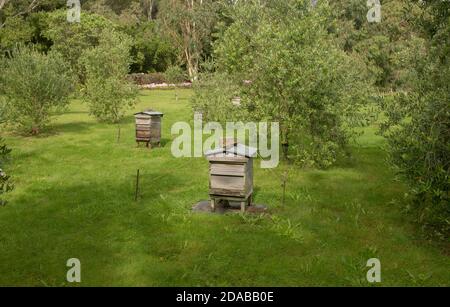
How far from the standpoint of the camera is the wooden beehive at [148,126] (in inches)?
782

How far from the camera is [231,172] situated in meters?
11.5

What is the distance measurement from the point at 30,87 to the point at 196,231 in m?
14.9

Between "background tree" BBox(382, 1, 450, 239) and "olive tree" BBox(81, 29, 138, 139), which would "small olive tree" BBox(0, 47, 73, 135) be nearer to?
"olive tree" BBox(81, 29, 138, 139)

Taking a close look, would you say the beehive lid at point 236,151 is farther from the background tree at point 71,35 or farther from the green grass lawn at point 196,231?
the background tree at point 71,35

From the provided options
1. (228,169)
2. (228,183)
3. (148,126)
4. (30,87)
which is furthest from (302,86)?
(30,87)

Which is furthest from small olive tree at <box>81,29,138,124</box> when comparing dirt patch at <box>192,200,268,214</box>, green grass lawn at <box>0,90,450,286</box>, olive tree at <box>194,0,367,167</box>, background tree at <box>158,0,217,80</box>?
background tree at <box>158,0,217,80</box>

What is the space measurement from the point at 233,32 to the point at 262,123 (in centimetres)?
445

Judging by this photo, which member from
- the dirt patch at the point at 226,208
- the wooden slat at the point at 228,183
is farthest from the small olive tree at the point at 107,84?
the wooden slat at the point at 228,183

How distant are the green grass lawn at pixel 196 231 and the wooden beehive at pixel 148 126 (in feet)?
9.72

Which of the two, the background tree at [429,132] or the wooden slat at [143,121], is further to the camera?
the wooden slat at [143,121]

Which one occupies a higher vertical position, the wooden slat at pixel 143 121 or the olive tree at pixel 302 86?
the olive tree at pixel 302 86

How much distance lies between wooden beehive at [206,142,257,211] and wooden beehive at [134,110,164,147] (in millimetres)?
8875

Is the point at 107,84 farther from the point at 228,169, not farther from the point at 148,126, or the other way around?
the point at 228,169

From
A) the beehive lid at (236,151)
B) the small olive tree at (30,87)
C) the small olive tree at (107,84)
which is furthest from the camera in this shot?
the small olive tree at (107,84)
